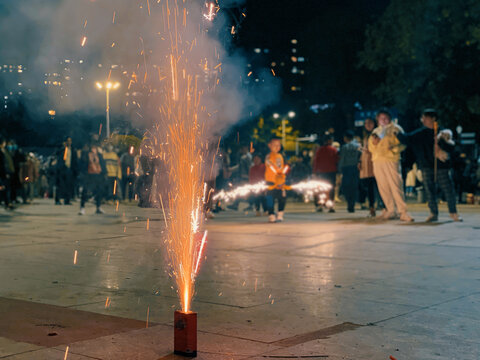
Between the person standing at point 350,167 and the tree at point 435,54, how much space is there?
1324cm

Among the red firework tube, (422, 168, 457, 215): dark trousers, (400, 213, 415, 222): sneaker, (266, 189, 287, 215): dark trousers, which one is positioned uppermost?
(422, 168, 457, 215): dark trousers

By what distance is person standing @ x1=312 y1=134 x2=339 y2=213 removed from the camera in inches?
688

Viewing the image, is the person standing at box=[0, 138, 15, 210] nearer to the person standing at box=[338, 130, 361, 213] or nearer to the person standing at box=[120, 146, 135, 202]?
the person standing at box=[120, 146, 135, 202]

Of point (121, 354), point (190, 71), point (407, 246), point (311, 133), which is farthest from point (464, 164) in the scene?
point (311, 133)

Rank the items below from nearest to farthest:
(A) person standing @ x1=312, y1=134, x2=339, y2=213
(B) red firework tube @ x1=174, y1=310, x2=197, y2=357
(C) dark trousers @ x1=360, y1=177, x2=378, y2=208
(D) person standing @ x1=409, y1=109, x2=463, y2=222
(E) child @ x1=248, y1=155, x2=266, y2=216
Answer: (B) red firework tube @ x1=174, y1=310, x2=197, y2=357
(D) person standing @ x1=409, y1=109, x2=463, y2=222
(C) dark trousers @ x1=360, y1=177, x2=378, y2=208
(E) child @ x1=248, y1=155, x2=266, y2=216
(A) person standing @ x1=312, y1=134, x2=339, y2=213

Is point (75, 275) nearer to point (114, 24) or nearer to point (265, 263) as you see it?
point (265, 263)

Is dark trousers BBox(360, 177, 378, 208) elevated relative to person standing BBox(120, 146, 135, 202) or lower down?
lower down

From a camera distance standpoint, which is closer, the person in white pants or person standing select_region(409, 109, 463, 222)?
person standing select_region(409, 109, 463, 222)

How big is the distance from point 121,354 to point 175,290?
2215 millimetres

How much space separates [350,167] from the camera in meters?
17.6

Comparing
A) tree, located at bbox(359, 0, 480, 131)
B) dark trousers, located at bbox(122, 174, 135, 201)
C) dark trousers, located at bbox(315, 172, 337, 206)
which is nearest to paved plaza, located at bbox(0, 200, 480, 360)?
dark trousers, located at bbox(315, 172, 337, 206)

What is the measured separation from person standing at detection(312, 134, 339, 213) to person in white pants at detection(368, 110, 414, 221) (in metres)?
3.08

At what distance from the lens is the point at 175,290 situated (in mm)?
6445

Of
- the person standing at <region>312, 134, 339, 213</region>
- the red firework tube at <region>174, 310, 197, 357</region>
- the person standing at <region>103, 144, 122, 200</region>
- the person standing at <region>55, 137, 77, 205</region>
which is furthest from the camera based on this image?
the person standing at <region>103, 144, 122, 200</region>
